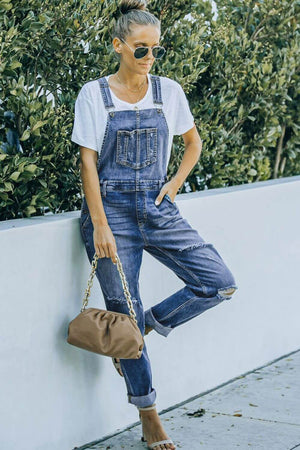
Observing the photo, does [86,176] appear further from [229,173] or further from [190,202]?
[229,173]

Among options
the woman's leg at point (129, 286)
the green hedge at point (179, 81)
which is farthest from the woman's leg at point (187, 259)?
the green hedge at point (179, 81)

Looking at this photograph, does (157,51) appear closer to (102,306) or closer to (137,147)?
(137,147)

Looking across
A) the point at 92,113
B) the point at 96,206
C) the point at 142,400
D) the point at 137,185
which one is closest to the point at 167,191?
the point at 137,185

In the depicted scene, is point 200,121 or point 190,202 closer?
point 190,202

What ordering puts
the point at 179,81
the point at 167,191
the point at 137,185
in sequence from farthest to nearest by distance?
the point at 179,81 → the point at 167,191 → the point at 137,185

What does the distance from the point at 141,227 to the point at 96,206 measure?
28cm

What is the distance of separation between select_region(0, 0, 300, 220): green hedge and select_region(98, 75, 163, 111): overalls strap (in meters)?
0.42

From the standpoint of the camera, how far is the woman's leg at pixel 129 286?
14.1 ft

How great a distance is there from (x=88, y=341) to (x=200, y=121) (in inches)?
87.8

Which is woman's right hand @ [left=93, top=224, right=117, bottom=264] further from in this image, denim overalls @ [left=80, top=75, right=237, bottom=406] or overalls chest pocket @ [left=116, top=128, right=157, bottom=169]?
overalls chest pocket @ [left=116, top=128, right=157, bottom=169]

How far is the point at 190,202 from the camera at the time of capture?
521 cm

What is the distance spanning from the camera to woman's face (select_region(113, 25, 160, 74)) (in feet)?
13.7

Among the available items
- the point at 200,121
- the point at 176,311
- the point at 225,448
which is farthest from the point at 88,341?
the point at 200,121

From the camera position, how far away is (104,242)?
165 inches
